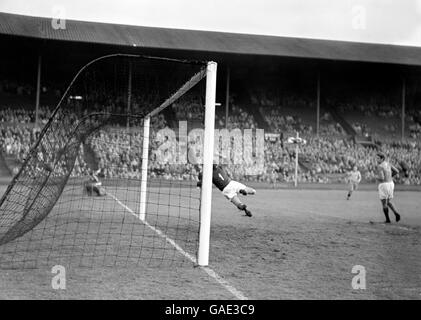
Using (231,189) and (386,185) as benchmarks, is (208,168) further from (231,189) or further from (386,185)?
(386,185)

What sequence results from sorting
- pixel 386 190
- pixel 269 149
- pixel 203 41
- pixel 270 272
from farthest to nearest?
pixel 203 41
pixel 269 149
pixel 386 190
pixel 270 272

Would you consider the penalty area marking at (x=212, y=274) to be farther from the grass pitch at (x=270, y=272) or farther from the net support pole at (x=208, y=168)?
the net support pole at (x=208, y=168)

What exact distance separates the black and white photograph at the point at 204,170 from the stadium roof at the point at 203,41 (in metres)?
0.23

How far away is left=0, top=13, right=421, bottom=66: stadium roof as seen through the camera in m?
34.5

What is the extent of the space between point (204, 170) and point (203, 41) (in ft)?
108

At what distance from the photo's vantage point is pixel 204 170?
7.04m

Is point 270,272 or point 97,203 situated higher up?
point 97,203

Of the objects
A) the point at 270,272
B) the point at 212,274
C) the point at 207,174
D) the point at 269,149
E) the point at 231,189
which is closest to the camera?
the point at 212,274

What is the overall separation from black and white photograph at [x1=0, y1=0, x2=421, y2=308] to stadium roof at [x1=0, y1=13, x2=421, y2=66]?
23cm

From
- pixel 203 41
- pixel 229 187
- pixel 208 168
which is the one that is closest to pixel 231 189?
pixel 229 187

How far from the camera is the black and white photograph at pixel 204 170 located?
20.2ft

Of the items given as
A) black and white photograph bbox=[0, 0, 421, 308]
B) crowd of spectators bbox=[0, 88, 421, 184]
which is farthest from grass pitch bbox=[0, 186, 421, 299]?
crowd of spectators bbox=[0, 88, 421, 184]

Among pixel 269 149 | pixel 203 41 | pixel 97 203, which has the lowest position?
pixel 97 203
